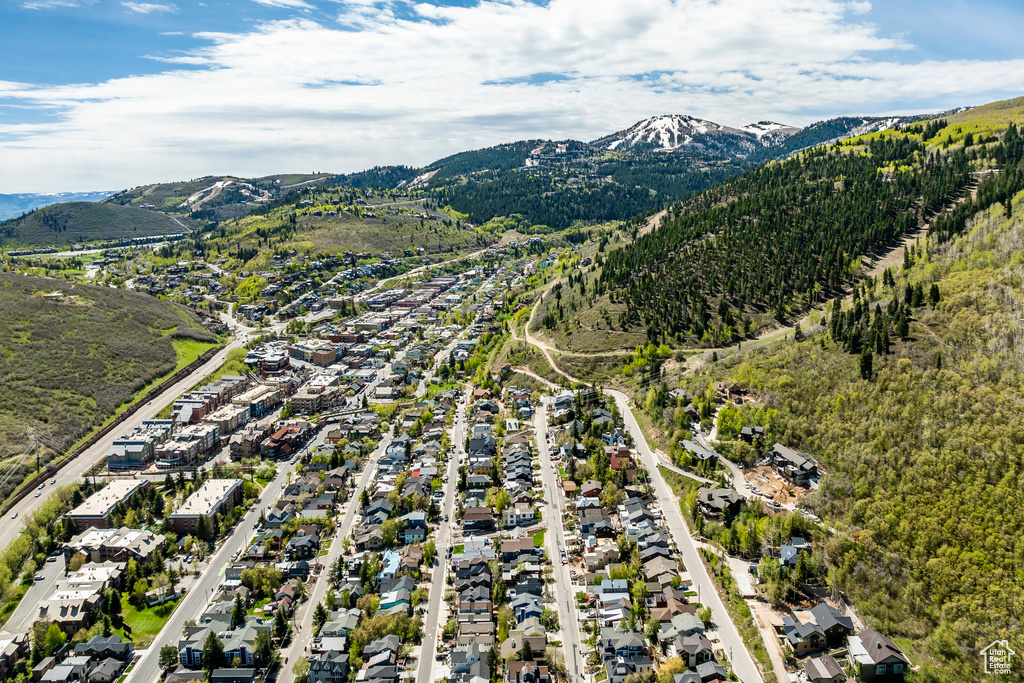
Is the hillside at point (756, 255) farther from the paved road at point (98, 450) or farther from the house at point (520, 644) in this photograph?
the paved road at point (98, 450)

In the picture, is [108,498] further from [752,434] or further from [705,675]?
[752,434]

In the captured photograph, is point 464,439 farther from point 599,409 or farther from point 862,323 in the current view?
point 862,323

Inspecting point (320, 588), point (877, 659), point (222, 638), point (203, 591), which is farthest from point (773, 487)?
point (203, 591)

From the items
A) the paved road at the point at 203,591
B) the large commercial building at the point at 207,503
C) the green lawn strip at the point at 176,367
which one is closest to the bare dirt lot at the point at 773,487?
the paved road at the point at 203,591

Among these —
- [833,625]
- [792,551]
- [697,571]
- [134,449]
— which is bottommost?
[697,571]

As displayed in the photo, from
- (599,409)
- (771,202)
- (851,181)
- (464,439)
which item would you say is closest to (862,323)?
(599,409)

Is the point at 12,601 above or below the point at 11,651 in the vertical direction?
below

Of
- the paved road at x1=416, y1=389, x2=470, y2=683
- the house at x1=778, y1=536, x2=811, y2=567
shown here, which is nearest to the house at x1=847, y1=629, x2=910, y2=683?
the house at x1=778, y1=536, x2=811, y2=567

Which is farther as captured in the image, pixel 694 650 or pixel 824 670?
pixel 694 650
